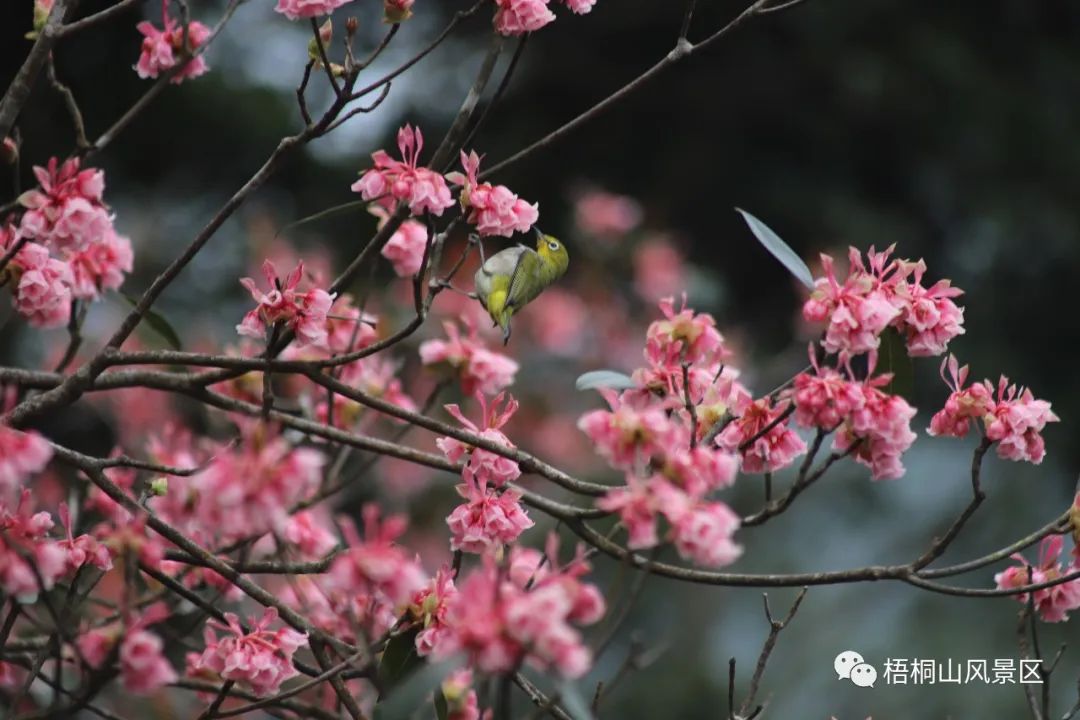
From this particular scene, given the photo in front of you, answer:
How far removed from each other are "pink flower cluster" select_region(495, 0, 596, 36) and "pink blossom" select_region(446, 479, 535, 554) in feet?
1.65

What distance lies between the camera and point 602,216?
5.13 m

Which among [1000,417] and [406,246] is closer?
[1000,417]

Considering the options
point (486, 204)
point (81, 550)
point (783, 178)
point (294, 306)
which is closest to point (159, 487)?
point (81, 550)

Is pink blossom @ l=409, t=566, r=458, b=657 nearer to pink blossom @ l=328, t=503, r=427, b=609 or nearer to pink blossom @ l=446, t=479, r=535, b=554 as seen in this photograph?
pink blossom @ l=446, t=479, r=535, b=554

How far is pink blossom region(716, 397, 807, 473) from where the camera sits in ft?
4.33

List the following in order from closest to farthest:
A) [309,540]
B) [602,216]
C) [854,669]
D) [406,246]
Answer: [406,246] < [309,540] < [854,669] < [602,216]

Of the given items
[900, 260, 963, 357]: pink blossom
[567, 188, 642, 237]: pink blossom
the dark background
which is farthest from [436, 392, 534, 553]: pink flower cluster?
[567, 188, 642, 237]: pink blossom

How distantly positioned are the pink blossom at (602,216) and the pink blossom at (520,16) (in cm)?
Answer: 371

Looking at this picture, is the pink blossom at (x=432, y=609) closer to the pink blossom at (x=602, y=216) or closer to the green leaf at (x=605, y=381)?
the green leaf at (x=605, y=381)

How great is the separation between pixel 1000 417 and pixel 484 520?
57cm

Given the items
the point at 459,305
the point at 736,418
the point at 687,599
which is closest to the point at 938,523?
the point at 687,599

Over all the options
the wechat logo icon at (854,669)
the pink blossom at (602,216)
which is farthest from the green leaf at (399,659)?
the pink blossom at (602,216)

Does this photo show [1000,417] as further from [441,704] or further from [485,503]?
[441,704]

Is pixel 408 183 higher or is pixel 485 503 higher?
pixel 408 183
